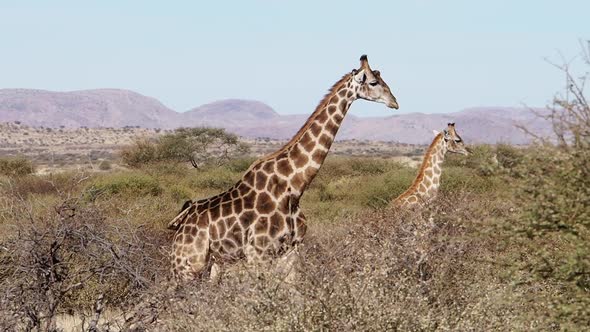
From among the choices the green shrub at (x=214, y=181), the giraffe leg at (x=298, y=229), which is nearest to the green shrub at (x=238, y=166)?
the green shrub at (x=214, y=181)

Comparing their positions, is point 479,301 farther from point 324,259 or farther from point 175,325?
point 175,325

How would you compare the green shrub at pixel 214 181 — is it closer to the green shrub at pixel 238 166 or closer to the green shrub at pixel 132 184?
the green shrub at pixel 132 184

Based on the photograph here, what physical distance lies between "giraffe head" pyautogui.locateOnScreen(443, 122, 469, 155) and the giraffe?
522cm

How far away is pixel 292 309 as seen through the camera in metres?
6.45

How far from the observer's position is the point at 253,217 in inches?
381

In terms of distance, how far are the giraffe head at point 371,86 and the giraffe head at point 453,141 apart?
461cm

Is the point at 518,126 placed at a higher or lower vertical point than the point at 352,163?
higher

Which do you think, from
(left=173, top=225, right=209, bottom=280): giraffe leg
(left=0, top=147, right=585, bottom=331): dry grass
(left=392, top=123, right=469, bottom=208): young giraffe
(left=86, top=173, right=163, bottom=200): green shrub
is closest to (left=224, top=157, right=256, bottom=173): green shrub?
(left=86, top=173, right=163, bottom=200): green shrub

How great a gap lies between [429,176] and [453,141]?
163 centimetres

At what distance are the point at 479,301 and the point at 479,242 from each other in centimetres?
223

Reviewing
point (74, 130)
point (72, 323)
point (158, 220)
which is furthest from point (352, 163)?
point (74, 130)

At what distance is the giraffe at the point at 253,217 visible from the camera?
9.55 meters

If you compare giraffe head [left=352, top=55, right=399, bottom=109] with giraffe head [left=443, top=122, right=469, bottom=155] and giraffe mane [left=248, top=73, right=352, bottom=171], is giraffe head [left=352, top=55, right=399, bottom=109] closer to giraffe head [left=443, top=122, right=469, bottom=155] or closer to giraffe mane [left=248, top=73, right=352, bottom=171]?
giraffe mane [left=248, top=73, right=352, bottom=171]

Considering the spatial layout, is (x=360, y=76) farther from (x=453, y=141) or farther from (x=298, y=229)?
(x=453, y=141)
